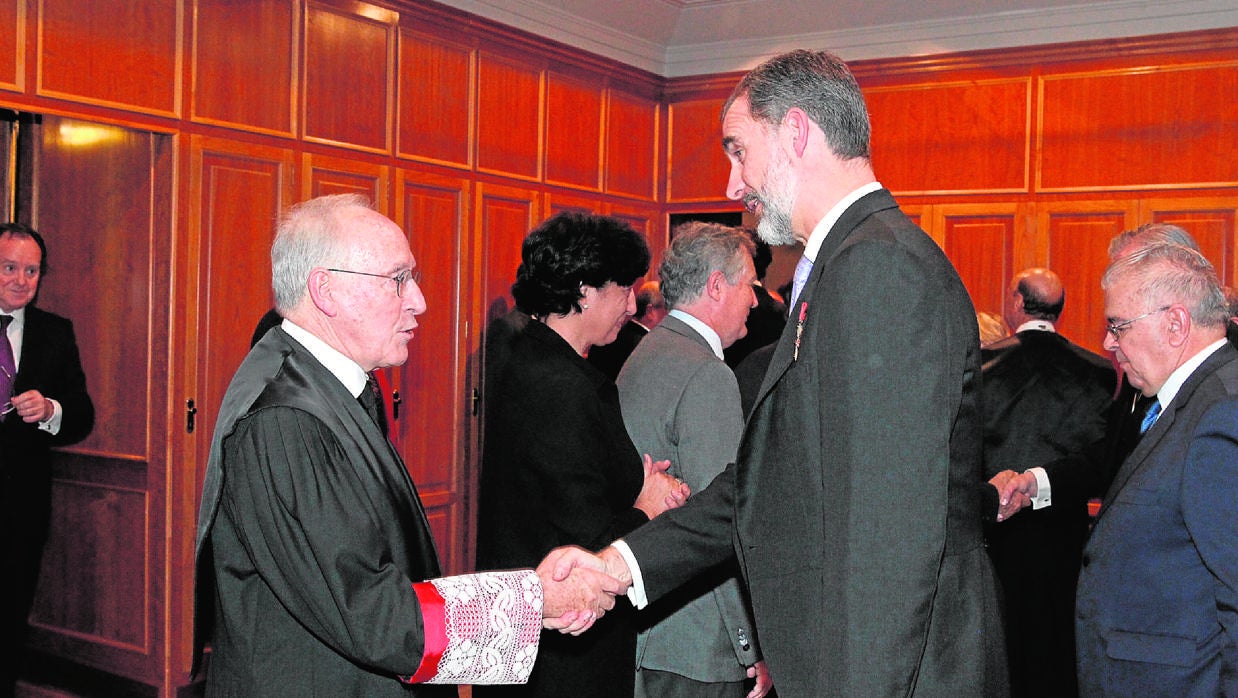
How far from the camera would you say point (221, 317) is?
500 centimetres

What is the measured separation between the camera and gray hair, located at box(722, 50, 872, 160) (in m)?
2.02

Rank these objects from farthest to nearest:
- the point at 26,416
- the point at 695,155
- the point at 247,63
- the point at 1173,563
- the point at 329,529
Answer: the point at 695,155
the point at 247,63
the point at 26,416
the point at 1173,563
the point at 329,529

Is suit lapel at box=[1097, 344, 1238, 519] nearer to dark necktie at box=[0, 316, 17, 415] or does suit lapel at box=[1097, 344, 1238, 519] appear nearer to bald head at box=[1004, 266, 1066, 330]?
bald head at box=[1004, 266, 1066, 330]

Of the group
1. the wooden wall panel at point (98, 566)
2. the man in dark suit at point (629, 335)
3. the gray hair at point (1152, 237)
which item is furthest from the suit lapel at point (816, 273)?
the wooden wall panel at point (98, 566)

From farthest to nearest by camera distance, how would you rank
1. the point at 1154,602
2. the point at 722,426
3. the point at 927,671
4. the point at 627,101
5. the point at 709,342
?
the point at 627,101
the point at 709,342
the point at 722,426
the point at 1154,602
the point at 927,671

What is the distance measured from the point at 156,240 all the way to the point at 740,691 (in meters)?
3.23

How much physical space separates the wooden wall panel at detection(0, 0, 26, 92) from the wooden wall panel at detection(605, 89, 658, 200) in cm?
380

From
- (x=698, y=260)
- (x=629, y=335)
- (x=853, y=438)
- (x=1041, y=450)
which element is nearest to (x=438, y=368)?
(x=629, y=335)

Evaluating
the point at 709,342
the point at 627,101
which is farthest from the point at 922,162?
the point at 709,342

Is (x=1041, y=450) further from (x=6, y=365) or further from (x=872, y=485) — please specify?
(x=6, y=365)

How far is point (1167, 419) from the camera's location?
8.43ft

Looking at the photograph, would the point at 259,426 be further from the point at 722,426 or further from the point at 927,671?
the point at 722,426

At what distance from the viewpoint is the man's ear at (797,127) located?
6.66 ft

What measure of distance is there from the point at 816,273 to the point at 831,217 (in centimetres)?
16
